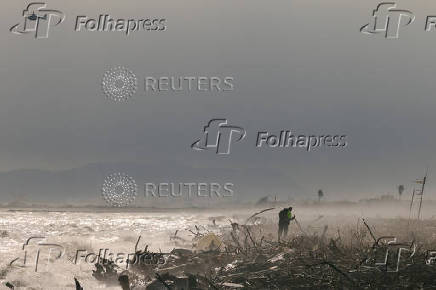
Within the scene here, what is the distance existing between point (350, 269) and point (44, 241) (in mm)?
9031

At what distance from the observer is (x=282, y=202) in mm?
31562

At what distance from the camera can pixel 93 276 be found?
10.4m

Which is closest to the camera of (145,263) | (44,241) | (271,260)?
(271,260)

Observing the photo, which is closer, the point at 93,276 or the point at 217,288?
the point at 217,288

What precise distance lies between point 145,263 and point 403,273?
4.62 metres

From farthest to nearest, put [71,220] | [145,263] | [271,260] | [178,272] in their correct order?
[71,220], [145,263], [178,272], [271,260]

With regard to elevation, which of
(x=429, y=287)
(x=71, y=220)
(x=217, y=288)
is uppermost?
(x=429, y=287)

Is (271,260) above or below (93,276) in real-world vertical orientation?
above

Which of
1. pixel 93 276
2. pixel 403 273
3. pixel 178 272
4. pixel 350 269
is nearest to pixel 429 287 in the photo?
pixel 403 273

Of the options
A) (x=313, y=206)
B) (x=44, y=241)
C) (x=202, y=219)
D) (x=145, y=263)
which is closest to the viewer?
(x=145, y=263)

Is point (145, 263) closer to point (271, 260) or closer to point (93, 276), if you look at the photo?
point (93, 276)

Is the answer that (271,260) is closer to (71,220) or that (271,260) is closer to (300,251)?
(300,251)

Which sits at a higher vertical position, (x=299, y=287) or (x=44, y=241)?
(x=299, y=287)

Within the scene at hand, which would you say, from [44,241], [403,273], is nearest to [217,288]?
[403,273]
